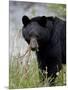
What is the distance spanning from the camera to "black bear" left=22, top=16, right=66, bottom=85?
2008mm

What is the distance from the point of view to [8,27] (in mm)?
1969

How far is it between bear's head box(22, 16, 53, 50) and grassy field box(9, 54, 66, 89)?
19cm

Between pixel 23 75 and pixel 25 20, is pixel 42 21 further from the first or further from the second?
pixel 23 75

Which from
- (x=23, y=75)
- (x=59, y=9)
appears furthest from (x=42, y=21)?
(x=23, y=75)

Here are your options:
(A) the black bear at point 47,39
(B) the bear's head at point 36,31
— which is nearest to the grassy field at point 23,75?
(A) the black bear at point 47,39

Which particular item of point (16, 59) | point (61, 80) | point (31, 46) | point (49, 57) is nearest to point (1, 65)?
point (16, 59)

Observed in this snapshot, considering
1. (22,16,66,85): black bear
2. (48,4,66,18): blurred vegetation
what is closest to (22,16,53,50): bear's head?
(22,16,66,85): black bear

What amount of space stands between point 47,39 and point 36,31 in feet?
0.45

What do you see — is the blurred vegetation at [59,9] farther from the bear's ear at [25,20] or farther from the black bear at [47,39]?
the bear's ear at [25,20]

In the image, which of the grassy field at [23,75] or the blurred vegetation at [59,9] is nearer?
the grassy field at [23,75]

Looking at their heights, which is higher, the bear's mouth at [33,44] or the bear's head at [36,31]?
the bear's head at [36,31]

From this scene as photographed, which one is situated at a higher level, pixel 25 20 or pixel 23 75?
pixel 25 20

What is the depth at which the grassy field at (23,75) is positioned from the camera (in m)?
1.97

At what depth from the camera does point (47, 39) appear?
80.9 inches
